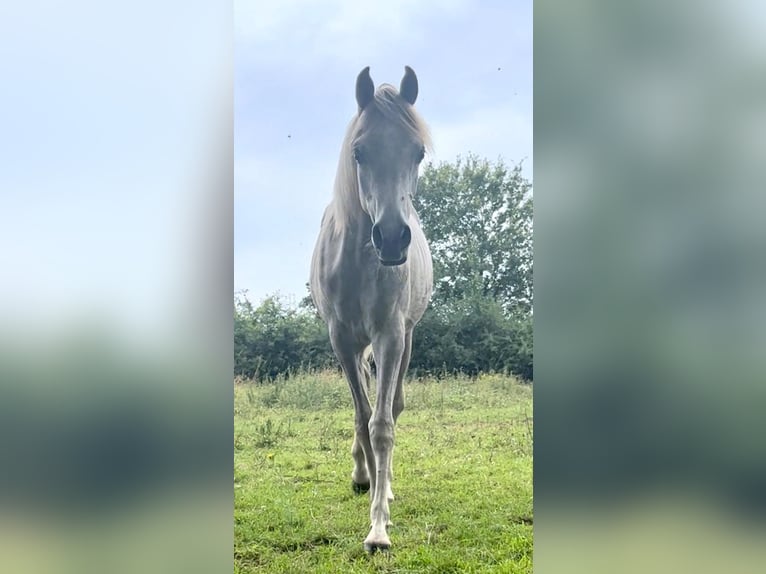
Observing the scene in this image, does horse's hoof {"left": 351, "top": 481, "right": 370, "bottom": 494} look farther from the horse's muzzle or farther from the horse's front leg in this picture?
the horse's muzzle

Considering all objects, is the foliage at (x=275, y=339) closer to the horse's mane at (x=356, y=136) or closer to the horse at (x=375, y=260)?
the horse at (x=375, y=260)

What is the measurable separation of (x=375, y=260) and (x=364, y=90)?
72cm

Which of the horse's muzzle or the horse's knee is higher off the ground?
the horse's muzzle

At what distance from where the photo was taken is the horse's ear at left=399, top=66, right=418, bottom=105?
8.40ft

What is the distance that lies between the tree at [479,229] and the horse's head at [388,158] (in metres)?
1.90

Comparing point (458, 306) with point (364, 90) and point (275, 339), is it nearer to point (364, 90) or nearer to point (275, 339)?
point (275, 339)

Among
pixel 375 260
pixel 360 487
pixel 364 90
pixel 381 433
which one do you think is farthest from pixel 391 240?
pixel 360 487

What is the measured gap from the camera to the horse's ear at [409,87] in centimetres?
256
